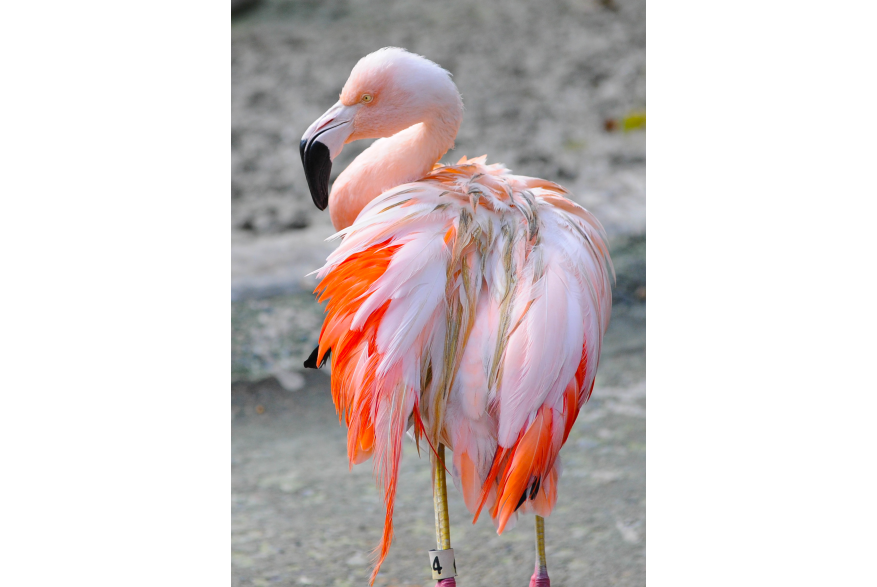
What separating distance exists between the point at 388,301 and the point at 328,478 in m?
1.17

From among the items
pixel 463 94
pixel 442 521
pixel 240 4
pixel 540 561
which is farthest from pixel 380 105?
pixel 240 4

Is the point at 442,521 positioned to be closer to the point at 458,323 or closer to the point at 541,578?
the point at 541,578

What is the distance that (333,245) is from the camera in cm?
315

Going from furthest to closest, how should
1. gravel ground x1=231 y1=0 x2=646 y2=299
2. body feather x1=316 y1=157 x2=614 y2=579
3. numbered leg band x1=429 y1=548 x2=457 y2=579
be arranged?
gravel ground x1=231 y1=0 x2=646 y2=299 < numbered leg band x1=429 y1=548 x2=457 y2=579 < body feather x1=316 y1=157 x2=614 y2=579

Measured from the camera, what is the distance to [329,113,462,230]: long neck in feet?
5.46

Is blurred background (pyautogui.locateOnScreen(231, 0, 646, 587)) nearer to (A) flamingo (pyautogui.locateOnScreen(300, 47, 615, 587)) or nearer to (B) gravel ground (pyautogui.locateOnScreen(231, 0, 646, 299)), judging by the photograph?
(B) gravel ground (pyautogui.locateOnScreen(231, 0, 646, 299))

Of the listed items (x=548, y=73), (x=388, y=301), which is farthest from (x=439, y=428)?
(x=548, y=73)

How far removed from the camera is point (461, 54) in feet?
14.7

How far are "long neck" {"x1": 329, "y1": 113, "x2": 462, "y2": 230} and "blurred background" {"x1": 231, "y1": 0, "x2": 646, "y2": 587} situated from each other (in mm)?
1035

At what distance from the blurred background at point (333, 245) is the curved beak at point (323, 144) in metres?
1.07

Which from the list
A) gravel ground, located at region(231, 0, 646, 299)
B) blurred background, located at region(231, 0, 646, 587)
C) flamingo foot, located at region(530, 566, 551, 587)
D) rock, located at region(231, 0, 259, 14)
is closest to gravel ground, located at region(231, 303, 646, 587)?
blurred background, located at region(231, 0, 646, 587)

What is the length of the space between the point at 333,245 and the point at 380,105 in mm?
1569

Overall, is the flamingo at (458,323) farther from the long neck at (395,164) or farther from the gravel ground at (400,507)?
the gravel ground at (400,507)

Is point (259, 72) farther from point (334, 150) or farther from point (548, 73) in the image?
point (334, 150)
